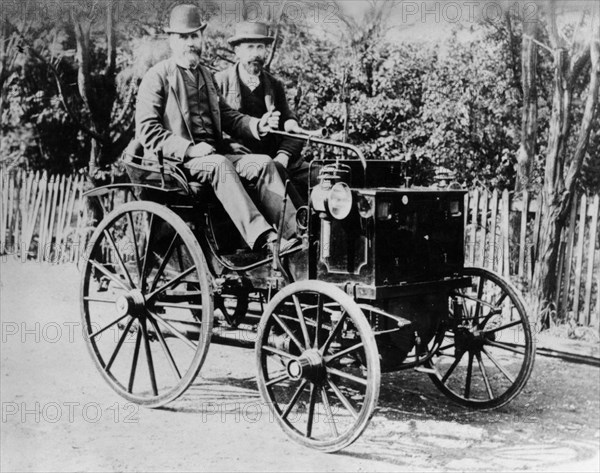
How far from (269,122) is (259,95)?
70 centimetres

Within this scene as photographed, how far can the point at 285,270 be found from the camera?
3846 mm

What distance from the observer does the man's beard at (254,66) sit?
15.2 feet

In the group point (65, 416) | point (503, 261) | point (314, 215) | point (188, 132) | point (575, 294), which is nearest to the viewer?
point (314, 215)

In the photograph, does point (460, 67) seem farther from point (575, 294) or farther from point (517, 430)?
point (517, 430)

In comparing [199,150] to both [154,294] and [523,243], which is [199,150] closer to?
[154,294]

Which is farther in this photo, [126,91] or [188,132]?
[126,91]

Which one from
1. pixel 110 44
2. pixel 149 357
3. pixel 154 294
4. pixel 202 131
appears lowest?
pixel 149 357

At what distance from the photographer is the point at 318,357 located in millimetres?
3453

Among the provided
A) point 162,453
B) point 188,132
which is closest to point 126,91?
point 188,132

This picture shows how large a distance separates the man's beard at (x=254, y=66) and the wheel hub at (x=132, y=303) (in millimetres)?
1688

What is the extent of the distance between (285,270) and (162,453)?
1161 mm

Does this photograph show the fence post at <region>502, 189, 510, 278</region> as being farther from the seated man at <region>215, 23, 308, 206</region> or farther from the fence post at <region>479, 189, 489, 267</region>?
the seated man at <region>215, 23, 308, 206</region>

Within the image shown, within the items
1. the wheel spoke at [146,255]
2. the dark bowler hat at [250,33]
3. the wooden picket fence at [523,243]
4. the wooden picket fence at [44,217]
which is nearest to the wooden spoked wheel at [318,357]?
the wheel spoke at [146,255]

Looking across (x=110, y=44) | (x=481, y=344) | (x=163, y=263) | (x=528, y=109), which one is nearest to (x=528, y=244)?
(x=528, y=109)
